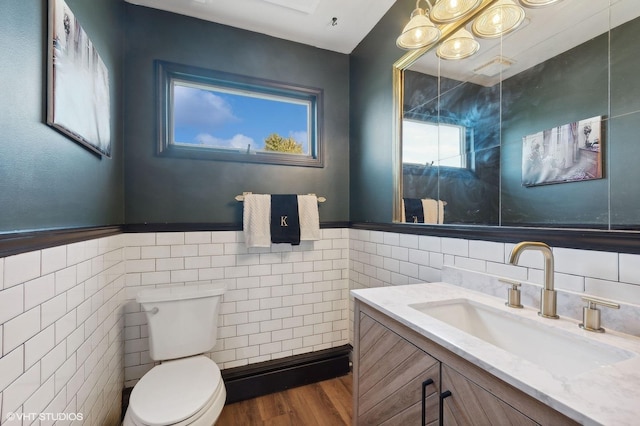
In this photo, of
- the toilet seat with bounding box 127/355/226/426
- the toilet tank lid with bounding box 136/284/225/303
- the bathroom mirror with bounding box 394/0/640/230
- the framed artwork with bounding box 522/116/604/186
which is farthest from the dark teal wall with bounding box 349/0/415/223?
the toilet seat with bounding box 127/355/226/426

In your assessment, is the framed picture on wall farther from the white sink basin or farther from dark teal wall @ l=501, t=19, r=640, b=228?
dark teal wall @ l=501, t=19, r=640, b=228

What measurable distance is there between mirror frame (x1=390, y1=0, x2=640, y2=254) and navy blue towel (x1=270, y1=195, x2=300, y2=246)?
53cm

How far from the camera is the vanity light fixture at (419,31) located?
124cm

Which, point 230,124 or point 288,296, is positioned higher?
point 230,124

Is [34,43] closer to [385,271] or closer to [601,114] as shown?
[601,114]

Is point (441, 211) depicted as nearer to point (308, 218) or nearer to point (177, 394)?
point (308, 218)

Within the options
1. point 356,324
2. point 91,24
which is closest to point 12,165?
point 91,24

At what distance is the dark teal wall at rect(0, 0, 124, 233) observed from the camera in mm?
702

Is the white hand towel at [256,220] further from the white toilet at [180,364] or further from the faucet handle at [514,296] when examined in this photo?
the faucet handle at [514,296]

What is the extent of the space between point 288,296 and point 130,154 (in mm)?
1446

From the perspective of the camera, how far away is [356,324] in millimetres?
1220

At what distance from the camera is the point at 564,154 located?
0.91 metres

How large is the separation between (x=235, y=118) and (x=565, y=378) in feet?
7.13

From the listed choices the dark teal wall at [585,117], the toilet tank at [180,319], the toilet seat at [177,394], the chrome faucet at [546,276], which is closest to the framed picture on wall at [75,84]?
the toilet tank at [180,319]
